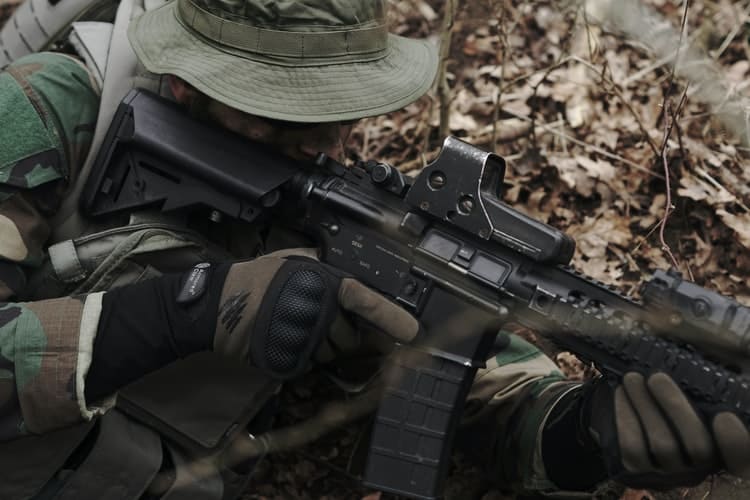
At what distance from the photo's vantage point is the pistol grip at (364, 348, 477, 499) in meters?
2.80

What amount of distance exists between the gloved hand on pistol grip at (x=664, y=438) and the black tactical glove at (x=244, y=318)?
683 millimetres

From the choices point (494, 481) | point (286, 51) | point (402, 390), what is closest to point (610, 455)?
point (402, 390)

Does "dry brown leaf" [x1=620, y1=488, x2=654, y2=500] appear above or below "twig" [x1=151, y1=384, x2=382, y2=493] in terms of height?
above

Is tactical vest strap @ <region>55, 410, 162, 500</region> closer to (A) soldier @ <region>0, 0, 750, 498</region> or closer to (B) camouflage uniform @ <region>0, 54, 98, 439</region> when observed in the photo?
(A) soldier @ <region>0, 0, 750, 498</region>

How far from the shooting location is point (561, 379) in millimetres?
3258

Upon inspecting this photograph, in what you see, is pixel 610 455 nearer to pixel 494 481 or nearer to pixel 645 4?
pixel 494 481

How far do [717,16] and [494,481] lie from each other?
318cm

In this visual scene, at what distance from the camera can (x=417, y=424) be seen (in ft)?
9.27

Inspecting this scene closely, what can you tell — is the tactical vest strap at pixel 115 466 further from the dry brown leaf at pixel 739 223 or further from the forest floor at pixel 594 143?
the dry brown leaf at pixel 739 223

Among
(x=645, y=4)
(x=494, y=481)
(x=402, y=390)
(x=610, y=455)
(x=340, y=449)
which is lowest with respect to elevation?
(x=340, y=449)

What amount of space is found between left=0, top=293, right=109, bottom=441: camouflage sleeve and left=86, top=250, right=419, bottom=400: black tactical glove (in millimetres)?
75

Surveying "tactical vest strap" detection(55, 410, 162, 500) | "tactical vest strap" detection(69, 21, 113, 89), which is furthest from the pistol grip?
"tactical vest strap" detection(69, 21, 113, 89)

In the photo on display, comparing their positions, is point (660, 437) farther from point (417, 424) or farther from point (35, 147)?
point (35, 147)

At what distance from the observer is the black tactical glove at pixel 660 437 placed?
2.26m
